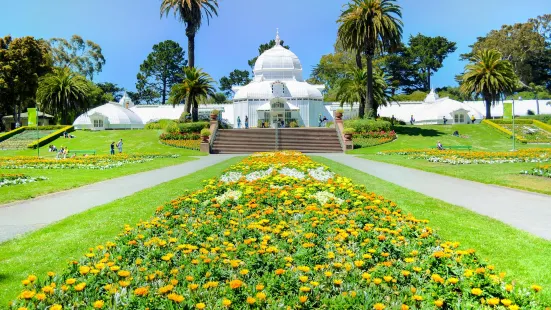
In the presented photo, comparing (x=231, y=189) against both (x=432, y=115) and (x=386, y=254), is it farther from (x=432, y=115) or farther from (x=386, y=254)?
(x=432, y=115)

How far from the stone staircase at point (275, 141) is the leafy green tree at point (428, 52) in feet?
164

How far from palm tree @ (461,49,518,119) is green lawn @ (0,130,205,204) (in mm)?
30463

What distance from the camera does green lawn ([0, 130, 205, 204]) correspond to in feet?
40.9

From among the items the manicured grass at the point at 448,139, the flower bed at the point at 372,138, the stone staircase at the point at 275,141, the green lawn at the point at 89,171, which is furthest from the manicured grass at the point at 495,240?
the flower bed at the point at 372,138

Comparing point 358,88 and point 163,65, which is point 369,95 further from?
point 163,65

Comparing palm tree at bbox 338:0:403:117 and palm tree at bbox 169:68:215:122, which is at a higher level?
palm tree at bbox 338:0:403:117

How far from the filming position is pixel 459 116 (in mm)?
56250

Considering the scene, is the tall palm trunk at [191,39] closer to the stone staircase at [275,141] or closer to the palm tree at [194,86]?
the palm tree at [194,86]

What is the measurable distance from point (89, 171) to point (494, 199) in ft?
51.0

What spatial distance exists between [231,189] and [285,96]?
40.5 metres

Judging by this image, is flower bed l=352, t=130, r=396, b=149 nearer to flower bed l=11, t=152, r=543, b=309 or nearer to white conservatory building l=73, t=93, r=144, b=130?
flower bed l=11, t=152, r=543, b=309

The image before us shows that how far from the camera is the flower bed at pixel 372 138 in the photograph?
35.6 metres

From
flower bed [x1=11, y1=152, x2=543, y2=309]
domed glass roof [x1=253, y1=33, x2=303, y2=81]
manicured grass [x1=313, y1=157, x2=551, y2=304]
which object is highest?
domed glass roof [x1=253, y1=33, x2=303, y2=81]

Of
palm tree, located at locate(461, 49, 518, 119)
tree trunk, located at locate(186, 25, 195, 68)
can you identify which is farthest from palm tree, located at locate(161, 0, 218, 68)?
palm tree, located at locate(461, 49, 518, 119)
